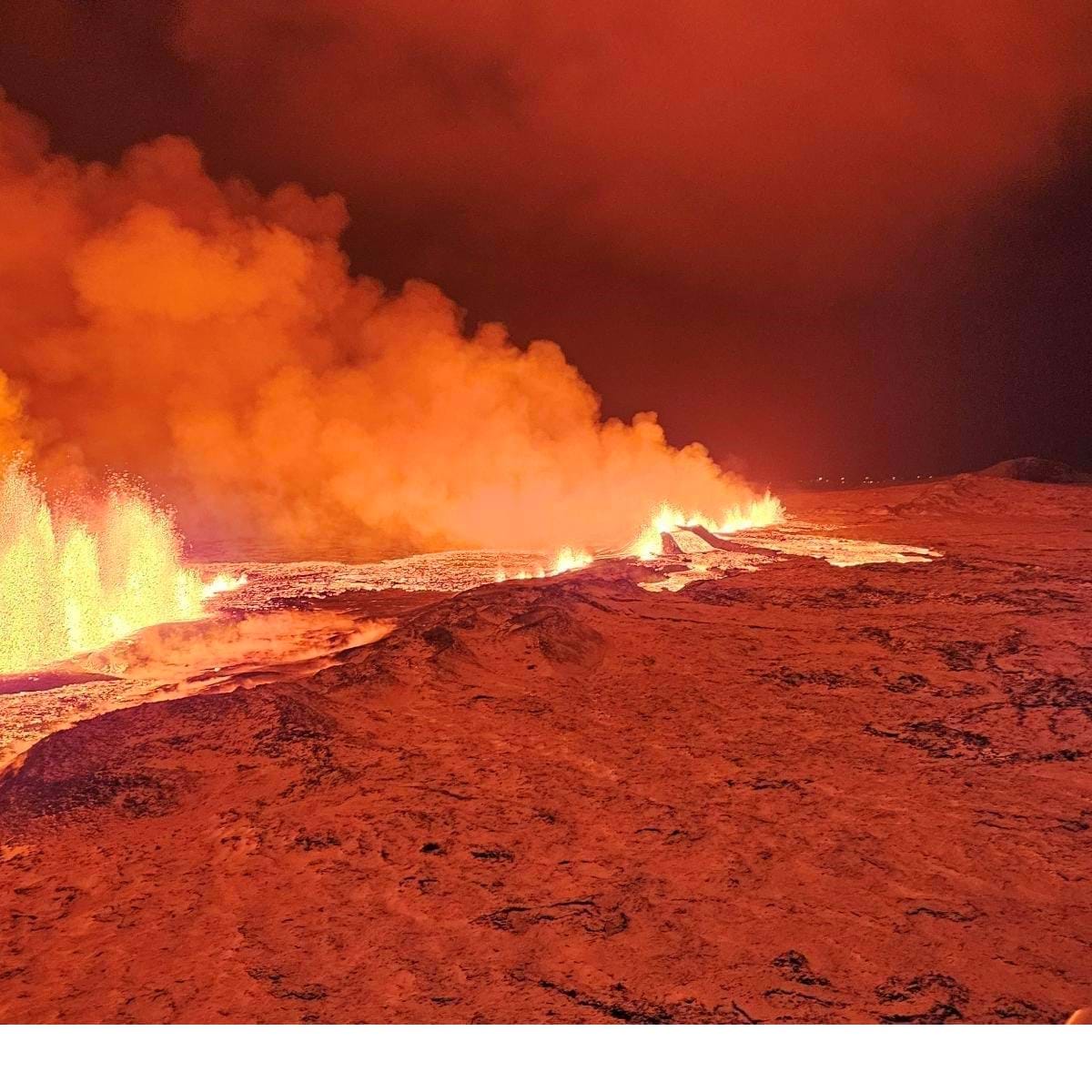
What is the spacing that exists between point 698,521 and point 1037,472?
76.1ft

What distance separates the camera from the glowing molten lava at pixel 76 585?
34.3ft

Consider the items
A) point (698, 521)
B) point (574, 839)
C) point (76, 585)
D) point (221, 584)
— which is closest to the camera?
point (574, 839)

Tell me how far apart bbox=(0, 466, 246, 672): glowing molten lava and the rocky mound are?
36.3 metres

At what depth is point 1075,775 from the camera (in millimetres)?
5336

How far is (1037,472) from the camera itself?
38000mm

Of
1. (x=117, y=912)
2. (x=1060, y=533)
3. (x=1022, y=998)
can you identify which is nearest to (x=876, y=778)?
(x=1022, y=998)

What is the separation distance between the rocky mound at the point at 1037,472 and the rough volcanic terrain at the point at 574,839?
34076 millimetres

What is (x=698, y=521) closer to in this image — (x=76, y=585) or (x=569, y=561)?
(x=569, y=561)

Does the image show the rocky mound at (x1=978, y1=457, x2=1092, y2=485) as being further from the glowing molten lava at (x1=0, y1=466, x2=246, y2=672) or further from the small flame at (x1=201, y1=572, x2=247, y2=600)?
the glowing molten lava at (x1=0, y1=466, x2=246, y2=672)

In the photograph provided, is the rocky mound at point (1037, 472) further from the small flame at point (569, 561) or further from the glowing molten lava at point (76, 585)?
the glowing molten lava at point (76, 585)

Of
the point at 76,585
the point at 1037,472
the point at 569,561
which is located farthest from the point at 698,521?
the point at 1037,472

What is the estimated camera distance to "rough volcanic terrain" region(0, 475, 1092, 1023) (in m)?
3.29

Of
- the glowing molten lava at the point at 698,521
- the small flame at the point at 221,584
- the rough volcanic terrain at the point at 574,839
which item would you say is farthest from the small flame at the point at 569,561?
the rough volcanic terrain at the point at 574,839

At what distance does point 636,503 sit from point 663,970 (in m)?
26.8
